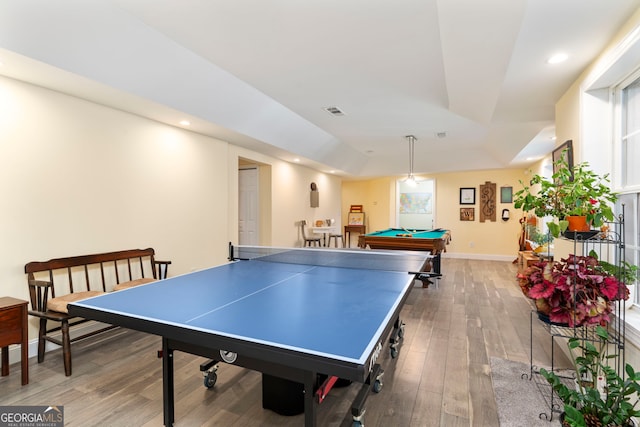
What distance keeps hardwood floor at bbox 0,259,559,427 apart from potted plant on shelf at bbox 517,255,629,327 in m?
0.77

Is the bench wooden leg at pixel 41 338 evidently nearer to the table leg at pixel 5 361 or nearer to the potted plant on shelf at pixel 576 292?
the table leg at pixel 5 361

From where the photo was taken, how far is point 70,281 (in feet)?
9.45

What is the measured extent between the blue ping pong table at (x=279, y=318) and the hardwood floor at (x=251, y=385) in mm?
295

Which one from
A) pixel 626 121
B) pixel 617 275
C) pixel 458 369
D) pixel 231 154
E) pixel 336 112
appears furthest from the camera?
pixel 231 154

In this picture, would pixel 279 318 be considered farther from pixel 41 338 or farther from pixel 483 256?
pixel 483 256

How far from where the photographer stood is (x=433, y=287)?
5148 millimetres

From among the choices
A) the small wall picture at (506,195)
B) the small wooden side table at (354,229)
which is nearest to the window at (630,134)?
the small wall picture at (506,195)

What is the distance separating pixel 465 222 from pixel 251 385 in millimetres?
7604

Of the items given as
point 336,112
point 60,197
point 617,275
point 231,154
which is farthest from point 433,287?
point 60,197

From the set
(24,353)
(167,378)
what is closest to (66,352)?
(24,353)

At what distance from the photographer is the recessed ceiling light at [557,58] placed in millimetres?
2166

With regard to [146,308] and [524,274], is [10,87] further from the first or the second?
[524,274]

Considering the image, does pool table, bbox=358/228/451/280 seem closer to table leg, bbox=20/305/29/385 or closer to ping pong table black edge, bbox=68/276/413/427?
ping pong table black edge, bbox=68/276/413/427

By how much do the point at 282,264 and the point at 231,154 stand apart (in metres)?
2.74
